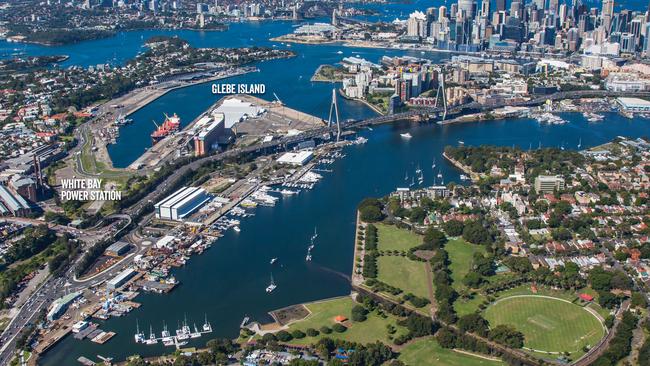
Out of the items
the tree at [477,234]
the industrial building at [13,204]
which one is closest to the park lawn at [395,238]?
the tree at [477,234]

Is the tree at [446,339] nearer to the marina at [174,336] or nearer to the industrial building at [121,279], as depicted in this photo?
the marina at [174,336]

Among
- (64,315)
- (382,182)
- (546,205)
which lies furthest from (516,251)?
(64,315)

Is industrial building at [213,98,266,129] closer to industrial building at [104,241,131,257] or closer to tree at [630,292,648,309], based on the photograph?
industrial building at [104,241,131,257]

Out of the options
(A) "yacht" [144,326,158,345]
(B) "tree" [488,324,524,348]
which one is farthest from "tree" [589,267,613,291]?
(A) "yacht" [144,326,158,345]

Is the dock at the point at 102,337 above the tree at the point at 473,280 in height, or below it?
below

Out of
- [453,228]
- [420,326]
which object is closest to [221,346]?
[420,326]

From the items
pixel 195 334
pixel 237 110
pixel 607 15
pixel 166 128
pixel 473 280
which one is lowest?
pixel 195 334

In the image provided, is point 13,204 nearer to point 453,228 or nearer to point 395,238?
point 395,238
